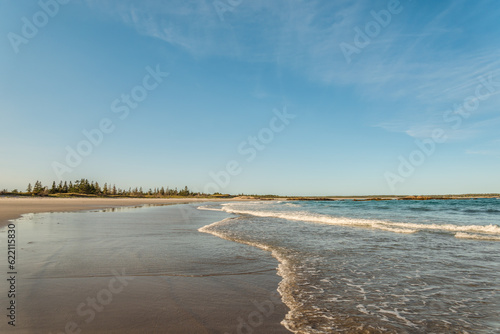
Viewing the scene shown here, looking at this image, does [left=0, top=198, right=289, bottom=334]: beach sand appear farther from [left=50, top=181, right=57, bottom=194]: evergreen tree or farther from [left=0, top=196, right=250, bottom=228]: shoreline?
[left=50, top=181, right=57, bottom=194]: evergreen tree

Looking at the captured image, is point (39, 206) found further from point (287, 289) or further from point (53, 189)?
point (53, 189)

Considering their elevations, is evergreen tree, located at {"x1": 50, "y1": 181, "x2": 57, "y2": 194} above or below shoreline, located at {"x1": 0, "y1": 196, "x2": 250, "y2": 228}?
above

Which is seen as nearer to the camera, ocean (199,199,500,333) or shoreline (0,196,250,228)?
ocean (199,199,500,333)

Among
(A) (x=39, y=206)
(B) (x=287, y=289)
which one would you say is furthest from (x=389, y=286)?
(A) (x=39, y=206)

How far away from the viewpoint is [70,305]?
4.52 meters

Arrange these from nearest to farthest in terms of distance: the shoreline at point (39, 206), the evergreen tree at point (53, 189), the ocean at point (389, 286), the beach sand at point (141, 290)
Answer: the beach sand at point (141, 290) → the ocean at point (389, 286) → the shoreline at point (39, 206) → the evergreen tree at point (53, 189)

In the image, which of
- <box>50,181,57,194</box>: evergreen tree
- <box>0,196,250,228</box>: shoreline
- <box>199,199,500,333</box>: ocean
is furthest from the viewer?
<box>50,181,57,194</box>: evergreen tree

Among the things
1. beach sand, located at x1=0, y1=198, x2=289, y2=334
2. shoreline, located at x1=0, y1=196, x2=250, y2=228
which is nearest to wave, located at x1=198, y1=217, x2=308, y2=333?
beach sand, located at x1=0, y1=198, x2=289, y2=334

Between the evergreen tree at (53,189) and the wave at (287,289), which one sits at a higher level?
the evergreen tree at (53,189)

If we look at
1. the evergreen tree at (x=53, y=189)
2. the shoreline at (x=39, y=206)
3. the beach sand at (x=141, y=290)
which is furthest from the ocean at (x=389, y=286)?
the evergreen tree at (x=53, y=189)

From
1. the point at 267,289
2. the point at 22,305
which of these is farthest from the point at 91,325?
the point at 267,289

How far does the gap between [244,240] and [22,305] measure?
27.8 ft

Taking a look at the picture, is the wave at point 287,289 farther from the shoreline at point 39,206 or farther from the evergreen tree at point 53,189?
the evergreen tree at point 53,189

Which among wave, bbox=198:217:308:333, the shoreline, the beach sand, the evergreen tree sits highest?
the evergreen tree
